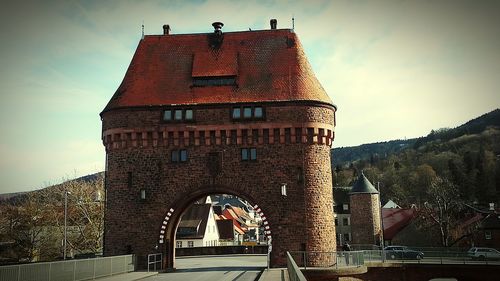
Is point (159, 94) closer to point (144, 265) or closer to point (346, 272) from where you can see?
point (144, 265)

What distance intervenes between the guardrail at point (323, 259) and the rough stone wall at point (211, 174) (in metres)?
0.62

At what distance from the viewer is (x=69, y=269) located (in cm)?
1902

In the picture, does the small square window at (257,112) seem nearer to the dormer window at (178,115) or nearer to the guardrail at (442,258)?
the dormer window at (178,115)

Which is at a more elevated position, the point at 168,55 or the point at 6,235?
the point at 168,55

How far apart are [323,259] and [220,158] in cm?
793

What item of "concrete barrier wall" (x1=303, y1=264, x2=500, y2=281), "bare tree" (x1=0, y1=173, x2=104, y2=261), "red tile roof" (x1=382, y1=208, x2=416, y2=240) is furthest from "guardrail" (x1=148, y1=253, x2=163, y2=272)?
"red tile roof" (x1=382, y1=208, x2=416, y2=240)

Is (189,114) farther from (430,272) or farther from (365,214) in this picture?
(365,214)

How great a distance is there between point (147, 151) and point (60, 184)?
34.0 meters

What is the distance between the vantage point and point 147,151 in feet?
89.4

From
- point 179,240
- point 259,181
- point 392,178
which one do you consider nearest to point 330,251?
point 259,181

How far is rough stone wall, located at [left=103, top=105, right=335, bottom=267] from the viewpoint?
86.2ft

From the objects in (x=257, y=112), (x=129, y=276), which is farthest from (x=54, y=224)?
(x=257, y=112)

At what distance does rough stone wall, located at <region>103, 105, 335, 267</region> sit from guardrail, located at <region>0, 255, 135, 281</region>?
2.56 m

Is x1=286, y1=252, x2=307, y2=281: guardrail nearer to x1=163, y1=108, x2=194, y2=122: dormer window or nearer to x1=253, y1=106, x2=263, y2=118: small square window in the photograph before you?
x1=253, y1=106, x2=263, y2=118: small square window
